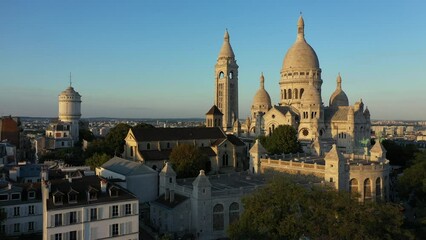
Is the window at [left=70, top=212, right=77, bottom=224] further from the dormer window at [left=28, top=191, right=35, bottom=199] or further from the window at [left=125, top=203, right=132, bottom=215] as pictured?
the dormer window at [left=28, top=191, right=35, bottom=199]

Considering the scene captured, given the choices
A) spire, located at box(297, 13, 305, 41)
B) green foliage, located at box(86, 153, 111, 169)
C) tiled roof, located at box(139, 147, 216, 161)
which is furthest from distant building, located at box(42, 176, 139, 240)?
spire, located at box(297, 13, 305, 41)

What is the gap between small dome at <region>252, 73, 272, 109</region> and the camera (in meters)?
118

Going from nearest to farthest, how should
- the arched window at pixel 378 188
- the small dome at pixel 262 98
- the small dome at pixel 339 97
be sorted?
1. the arched window at pixel 378 188
2. the small dome at pixel 339 97
3. the small dome at pixel 262 98

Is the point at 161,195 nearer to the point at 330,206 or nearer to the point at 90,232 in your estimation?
the point at 90,232

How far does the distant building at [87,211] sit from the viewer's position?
36.3 meters

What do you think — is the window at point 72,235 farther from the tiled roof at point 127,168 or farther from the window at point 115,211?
the tiled roof at point 127,168

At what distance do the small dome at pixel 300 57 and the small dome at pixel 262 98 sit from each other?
8.51 metres

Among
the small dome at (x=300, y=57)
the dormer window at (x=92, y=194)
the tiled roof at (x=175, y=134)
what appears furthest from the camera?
the small dome at (x=300, y=57)

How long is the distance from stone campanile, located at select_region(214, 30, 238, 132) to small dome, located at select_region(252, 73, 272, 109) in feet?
33.2

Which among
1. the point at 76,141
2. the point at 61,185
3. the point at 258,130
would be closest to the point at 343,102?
the point at 258,130

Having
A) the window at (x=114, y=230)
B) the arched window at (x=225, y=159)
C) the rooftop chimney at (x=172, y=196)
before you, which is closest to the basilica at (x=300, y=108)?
the arched window at (x=225, y=159)

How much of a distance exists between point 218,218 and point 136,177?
1374 cm

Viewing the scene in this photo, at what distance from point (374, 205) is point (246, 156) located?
5053 centimetres

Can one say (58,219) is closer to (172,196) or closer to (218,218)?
(172,196)
